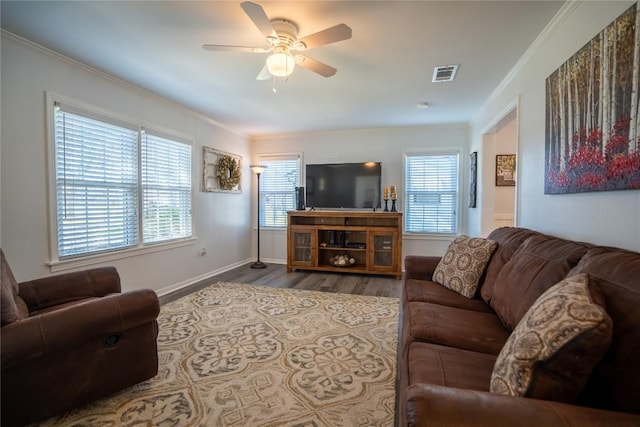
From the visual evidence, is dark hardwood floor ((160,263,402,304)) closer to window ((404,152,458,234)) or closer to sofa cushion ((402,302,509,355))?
window ((404,152,458,234))

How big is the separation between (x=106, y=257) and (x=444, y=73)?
12.5 ft

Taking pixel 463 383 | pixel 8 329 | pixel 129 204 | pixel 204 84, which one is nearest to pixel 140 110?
pixel 204 84

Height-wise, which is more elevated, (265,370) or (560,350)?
(560,350)

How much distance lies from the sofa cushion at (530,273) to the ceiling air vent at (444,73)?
5.68ft

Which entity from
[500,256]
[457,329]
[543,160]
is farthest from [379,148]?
[457,329]

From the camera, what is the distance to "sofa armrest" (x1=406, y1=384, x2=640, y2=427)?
0.73 m

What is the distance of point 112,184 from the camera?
2.96 m

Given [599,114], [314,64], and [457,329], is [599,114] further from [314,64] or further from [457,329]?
[314,64]

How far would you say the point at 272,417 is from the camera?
1530mm

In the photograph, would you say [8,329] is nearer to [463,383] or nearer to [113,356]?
[113,356]

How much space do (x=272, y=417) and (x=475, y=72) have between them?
10.6 feet

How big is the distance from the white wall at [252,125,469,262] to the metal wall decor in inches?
32.7

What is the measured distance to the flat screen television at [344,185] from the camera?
4.83 m

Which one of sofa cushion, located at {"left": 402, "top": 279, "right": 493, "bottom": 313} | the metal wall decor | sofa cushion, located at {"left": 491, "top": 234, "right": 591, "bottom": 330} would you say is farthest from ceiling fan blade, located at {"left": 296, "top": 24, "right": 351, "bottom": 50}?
the metal wall decor
